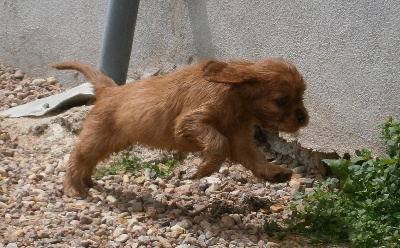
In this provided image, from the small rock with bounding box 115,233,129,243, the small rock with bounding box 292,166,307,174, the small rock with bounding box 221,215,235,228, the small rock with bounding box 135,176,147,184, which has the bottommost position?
the small rock with bounding box 115,233,129,243

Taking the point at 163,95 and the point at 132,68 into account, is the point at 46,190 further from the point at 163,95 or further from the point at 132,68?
the point at 132,68

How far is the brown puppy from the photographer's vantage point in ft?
18.3

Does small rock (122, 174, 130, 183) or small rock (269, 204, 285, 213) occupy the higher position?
small rock (269, 204, 285, 213)

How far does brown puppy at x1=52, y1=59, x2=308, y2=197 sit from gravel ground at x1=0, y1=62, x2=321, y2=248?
1.43ft

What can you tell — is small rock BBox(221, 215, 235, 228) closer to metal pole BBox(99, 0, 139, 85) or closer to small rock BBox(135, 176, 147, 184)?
small rock BBox(135, 176, 147, 184)

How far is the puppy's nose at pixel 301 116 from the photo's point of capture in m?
5.70

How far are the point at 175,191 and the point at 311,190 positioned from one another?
43.4 inches

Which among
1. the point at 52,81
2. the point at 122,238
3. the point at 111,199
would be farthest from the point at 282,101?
the point at 52,81

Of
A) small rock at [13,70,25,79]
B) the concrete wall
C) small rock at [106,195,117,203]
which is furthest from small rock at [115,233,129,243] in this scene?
small rock at [13,70,25,79]

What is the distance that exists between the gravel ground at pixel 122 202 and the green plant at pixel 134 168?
7cm

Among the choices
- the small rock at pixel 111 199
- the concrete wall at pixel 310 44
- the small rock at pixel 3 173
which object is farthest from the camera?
the small rock at pixel 3 173

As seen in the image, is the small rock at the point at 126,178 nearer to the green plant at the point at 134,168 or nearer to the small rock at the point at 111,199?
the green plant at the point at 134,168

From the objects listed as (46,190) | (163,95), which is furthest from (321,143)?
(46,190)

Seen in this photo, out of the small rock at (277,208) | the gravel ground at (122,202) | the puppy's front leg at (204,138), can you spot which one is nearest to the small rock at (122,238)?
the gravel ground at (122,202)
